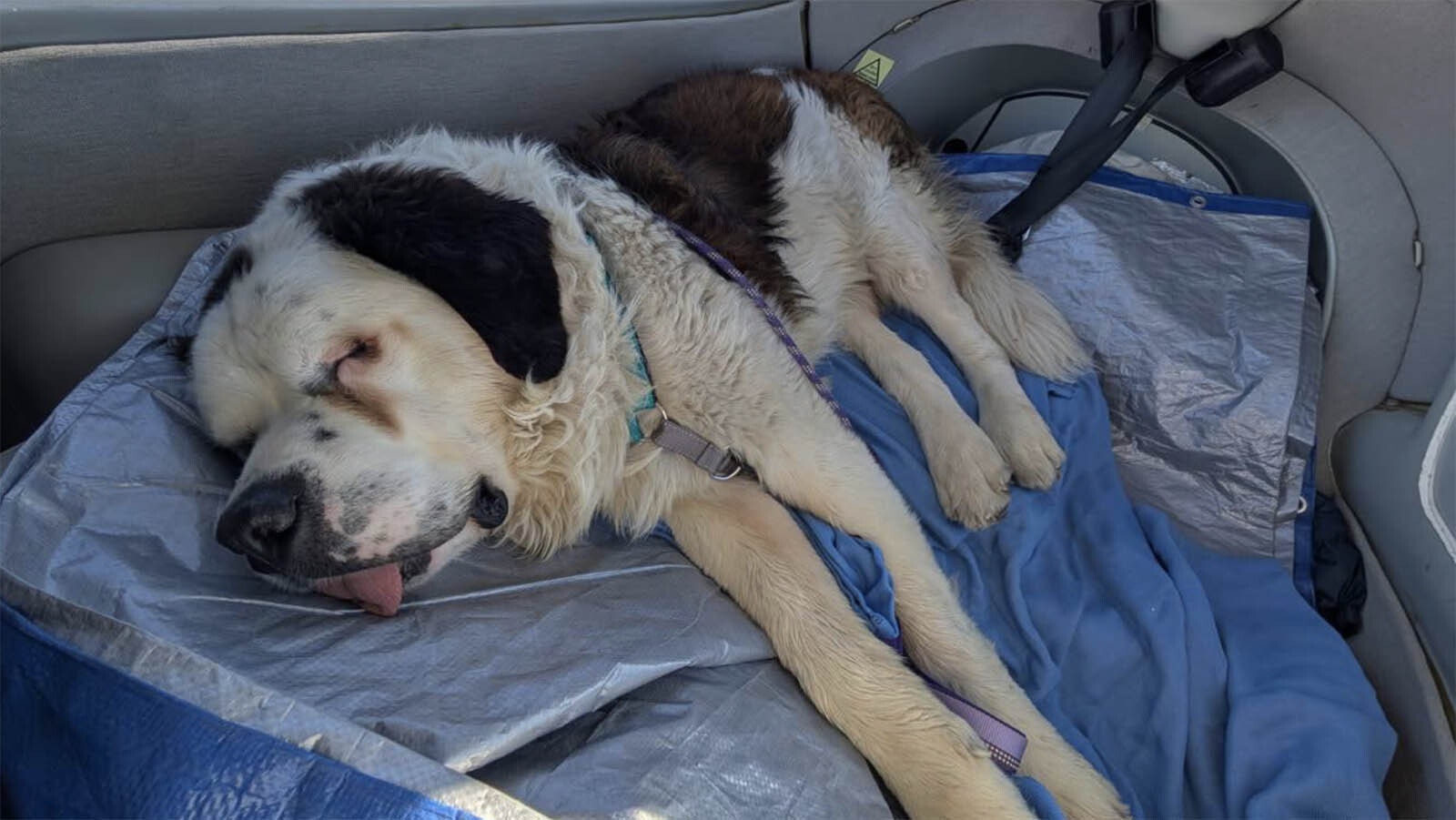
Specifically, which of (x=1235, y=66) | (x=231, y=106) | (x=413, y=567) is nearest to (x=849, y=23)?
(x=1235, y=66)

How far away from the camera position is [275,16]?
6.43 ft

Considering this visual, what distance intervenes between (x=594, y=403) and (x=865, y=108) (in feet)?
4.38

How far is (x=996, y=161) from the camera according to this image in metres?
2.75

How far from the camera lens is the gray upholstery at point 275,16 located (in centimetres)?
176

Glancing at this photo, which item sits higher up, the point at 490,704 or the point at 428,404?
the point at 428,404

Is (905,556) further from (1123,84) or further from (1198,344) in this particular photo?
(1123,84)

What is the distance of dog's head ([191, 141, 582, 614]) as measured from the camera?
137cm

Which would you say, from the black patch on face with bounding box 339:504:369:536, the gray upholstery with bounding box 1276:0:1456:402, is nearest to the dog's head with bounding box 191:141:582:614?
the black patch on face with bounding box 339:504:369:536

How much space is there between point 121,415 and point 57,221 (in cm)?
62

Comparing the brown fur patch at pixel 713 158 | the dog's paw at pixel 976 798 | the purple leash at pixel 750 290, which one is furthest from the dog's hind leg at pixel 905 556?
the brown fur patch at pixel 713 158

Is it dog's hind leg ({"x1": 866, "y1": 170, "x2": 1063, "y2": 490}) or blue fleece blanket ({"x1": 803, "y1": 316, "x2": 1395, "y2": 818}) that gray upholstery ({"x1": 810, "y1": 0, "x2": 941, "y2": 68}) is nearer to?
dog's hind leg ({"x1": 866, "y1": 170, "x2": 1063, "y2": 490})

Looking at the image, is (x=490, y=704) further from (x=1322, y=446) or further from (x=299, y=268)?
(x=1322, y=446)

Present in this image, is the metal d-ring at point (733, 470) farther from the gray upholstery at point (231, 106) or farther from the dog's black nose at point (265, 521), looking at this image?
the gray upholstery at point (231, 106)

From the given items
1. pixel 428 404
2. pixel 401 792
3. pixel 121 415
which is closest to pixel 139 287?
pixel 121 415
